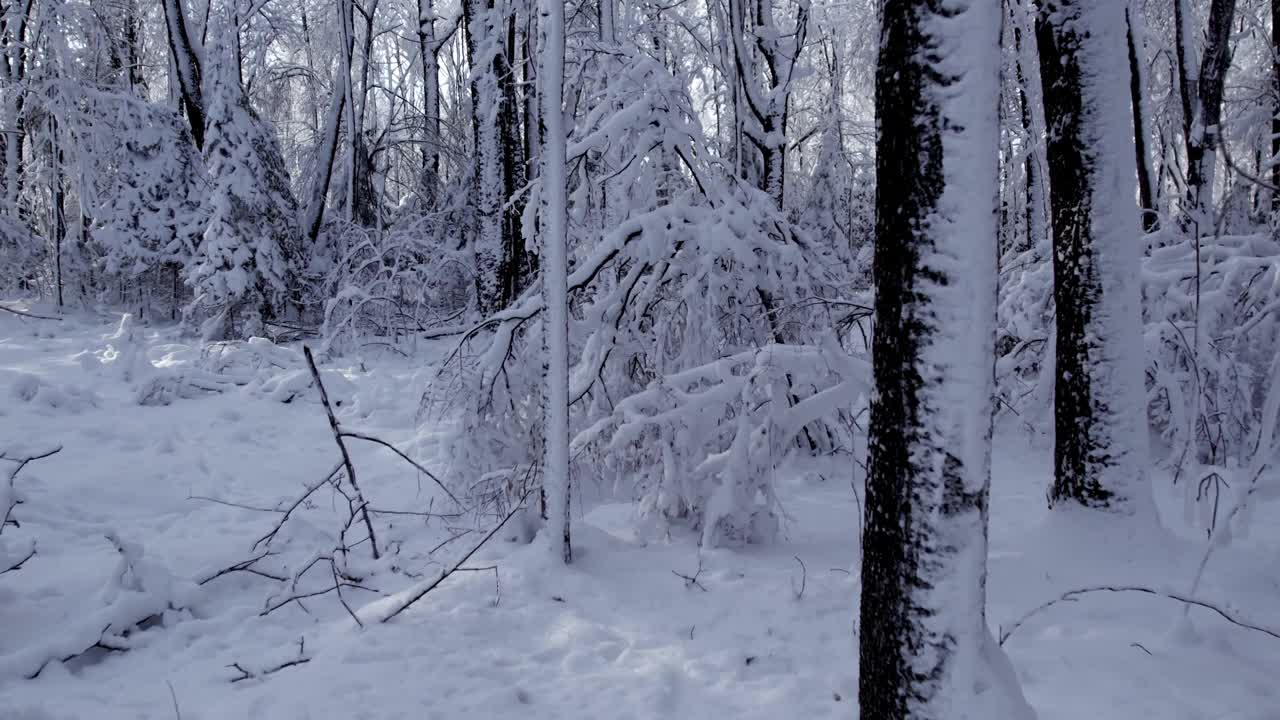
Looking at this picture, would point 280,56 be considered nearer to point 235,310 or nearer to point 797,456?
point 235,310

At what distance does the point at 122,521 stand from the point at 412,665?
115 inches

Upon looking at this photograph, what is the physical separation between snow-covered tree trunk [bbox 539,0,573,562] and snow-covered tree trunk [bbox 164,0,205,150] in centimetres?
1196

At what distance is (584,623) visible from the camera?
12.4 feet

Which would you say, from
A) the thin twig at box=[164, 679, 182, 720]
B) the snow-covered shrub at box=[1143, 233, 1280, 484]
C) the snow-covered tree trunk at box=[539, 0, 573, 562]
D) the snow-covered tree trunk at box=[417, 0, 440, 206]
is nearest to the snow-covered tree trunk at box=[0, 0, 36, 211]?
the snow-covered tree trunk at box=[417, 0, 440, 206]

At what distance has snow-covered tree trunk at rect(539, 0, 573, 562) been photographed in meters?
4.07

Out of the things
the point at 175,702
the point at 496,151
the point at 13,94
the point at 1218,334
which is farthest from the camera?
the point at 13,94

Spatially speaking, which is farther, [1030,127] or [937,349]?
[1030,127]

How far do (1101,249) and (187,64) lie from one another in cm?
1517

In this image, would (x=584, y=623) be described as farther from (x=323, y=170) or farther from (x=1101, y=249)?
(x=323, y=170)

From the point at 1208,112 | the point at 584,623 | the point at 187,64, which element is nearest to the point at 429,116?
the point at 187,64

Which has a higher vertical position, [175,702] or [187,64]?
[187,64]

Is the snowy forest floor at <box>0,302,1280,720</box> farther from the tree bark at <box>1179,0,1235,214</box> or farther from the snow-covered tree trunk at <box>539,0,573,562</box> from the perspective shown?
the tree bark at <box>1179,0,1235,214</box>

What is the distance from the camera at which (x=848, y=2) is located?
743 inches

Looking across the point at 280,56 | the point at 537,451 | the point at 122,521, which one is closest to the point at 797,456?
the point at 537,451
